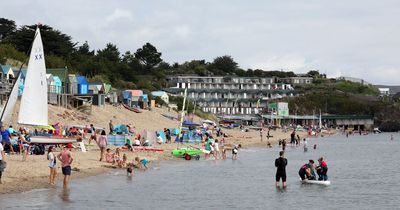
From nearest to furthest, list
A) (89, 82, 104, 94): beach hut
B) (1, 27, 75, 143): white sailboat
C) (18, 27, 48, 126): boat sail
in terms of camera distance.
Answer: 1. (1, 27, 75, 143): white sailboat
2. (18, 27, 48, 126): boat sail
3. (89, 82, 104, 94): beach hut

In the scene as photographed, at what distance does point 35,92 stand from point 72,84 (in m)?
42.7

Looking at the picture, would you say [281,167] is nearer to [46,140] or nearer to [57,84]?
[46,140]

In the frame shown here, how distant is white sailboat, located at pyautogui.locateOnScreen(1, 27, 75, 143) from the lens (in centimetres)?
3005

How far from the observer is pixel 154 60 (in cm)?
17012

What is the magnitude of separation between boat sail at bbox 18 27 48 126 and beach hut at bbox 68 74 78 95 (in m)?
40.6

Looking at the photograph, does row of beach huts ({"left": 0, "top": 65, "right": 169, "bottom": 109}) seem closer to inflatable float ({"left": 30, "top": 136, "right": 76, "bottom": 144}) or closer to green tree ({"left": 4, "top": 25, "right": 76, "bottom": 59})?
green tree ({"left": 4, "top": 25, "right": 76, "bottom": 59})

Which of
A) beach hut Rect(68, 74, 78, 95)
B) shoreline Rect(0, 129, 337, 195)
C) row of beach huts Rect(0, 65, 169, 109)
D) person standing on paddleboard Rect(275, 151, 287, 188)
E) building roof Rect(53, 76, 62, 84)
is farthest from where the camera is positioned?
beach hut Rect(68, 74, 78, 95)

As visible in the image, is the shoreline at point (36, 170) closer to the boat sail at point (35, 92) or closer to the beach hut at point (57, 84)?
the boat sail at point (35, 92)

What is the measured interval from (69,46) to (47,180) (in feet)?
304

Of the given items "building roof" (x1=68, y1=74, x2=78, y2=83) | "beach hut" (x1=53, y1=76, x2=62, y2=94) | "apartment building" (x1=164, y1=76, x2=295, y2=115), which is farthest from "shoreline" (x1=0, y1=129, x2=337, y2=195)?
"apartment building" (x1=164, y1=76, x2=295, y2=115)

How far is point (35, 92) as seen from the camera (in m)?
30.8

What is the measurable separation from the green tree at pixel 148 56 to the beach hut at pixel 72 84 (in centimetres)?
9308

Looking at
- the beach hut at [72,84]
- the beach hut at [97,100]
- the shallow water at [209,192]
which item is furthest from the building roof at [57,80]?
the shallow water at [209,192]

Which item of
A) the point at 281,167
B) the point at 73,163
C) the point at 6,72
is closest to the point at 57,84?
the point at 6,72
